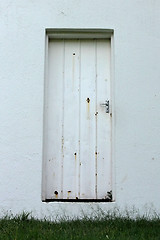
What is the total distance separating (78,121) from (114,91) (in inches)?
24.6

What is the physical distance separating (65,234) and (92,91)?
2.11m

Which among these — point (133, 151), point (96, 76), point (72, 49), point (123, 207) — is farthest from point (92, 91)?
point (123, 207)

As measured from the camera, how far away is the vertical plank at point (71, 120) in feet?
16.3

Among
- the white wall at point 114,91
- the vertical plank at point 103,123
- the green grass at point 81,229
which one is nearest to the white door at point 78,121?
the vertical plank at point 103,123

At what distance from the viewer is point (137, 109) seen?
4.89 m

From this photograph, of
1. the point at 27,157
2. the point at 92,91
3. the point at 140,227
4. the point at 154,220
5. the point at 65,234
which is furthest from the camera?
the point at 92,91

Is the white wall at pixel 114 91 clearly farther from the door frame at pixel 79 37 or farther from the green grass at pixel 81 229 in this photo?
the green grass at pixel 81 229

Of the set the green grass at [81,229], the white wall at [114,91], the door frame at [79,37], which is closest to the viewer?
the green grass at [81,229]

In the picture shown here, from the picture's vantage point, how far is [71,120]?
5102 millimetres

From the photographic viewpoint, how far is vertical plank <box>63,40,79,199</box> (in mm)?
4980

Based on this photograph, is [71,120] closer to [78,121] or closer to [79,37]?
[78,121]

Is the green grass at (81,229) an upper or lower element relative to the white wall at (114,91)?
A: lower

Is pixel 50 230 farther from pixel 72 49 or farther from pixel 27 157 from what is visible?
pixel 72 49

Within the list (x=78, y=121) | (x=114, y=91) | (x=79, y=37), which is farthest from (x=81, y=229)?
(x=79, y=37)
